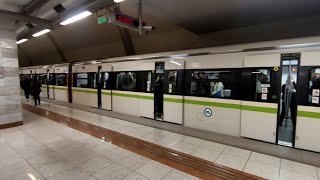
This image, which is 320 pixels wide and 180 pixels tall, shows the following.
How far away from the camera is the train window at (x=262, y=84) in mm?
4219

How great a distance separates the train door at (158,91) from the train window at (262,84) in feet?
10.1

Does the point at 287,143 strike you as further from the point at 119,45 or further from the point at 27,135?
the point at 119,45

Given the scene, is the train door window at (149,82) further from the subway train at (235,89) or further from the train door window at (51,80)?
the train door window at (51,80)

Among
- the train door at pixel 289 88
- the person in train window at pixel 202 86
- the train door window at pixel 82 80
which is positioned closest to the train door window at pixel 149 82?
the person in train window at pixel 202 86

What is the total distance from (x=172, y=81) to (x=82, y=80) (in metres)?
5.85

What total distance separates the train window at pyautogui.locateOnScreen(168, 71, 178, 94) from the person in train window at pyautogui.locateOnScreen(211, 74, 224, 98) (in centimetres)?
128

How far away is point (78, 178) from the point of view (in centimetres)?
289

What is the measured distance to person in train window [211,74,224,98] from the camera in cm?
491

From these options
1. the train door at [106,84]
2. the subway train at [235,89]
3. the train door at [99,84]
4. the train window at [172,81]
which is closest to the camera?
the subway train at [235,89]

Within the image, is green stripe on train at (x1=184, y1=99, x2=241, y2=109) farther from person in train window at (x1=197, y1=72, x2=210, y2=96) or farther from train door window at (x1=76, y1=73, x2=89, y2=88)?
train door window at (x1=76, y1=73, x2=89, y2=88)

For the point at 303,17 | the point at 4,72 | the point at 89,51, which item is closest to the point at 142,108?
the point at 4,72

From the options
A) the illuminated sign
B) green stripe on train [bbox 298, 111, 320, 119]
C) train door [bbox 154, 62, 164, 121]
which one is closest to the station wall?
the illuminated sign

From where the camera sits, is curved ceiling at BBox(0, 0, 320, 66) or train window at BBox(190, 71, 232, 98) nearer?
curved ceiling at BBox(0, 0, 320, 66)

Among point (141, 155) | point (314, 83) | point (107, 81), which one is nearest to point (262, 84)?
point (314, 83)
